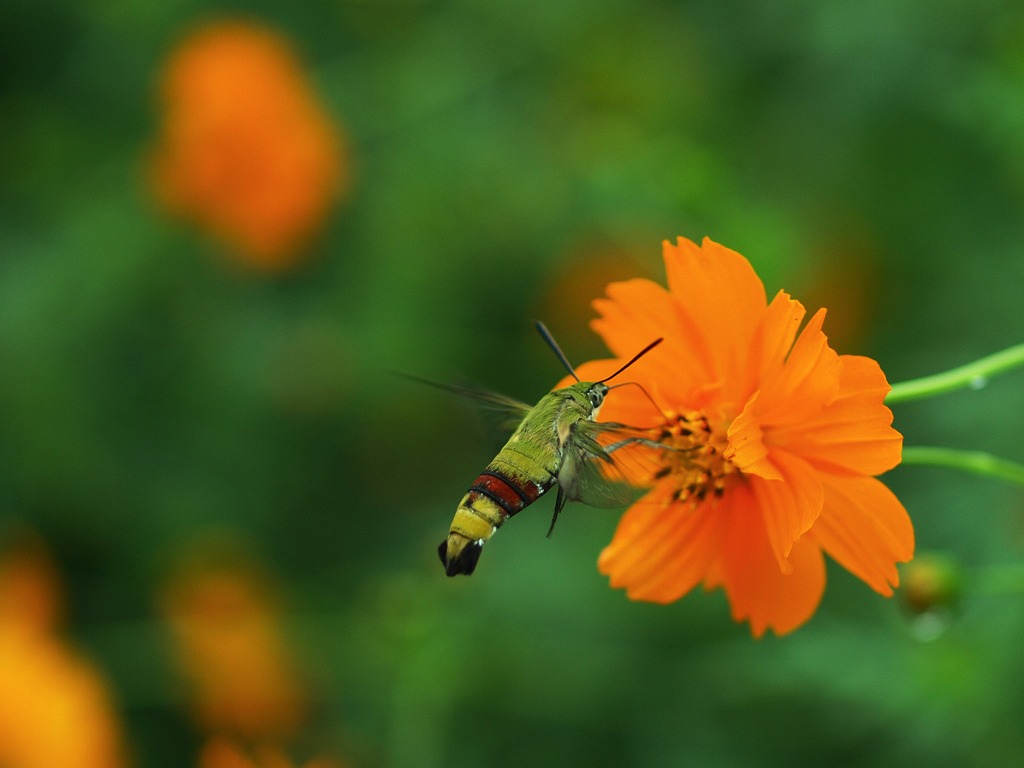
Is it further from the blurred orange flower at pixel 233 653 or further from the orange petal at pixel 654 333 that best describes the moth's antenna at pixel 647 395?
the blurred orange flower at pixel 233 653

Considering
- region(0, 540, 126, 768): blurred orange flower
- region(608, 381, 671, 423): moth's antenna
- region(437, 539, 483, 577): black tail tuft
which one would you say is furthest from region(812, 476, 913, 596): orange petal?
→ region(0, 540, 126, 768): blurred orange flower

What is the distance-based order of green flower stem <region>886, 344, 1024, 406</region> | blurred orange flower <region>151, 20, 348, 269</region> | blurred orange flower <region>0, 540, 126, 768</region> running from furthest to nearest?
blurred orange flower <region>151, 20, 348, 269</region>
blurred orange flower <region>0, 540, 126, 768</region>
green flower stem <region>886, 344, 1024, 406</region>

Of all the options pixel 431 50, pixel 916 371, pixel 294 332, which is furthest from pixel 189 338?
pixel 916 371

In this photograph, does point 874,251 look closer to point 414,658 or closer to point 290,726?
point 414,658

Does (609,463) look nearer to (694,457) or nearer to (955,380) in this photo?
(694,457)

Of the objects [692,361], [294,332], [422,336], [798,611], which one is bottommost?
[798,611]

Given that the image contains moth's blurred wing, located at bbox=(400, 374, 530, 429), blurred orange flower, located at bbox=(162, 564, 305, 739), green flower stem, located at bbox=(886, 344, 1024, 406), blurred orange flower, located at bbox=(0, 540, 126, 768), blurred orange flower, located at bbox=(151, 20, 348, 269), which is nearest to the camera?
green flower stem, located at bbox=(886, 344, 1024, 406)

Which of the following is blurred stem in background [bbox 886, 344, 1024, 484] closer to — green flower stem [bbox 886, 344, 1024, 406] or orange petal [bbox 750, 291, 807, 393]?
green flower stem [bbox 886, 344, 1024, 406]
